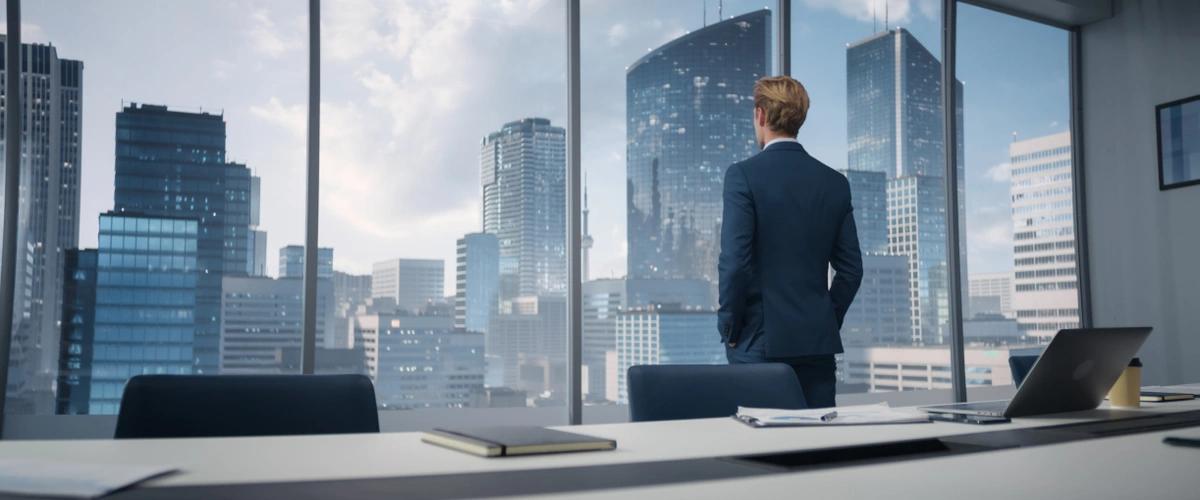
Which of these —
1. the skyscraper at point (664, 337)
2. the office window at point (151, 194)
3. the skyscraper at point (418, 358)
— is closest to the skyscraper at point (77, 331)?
the office window at point (151, 194)

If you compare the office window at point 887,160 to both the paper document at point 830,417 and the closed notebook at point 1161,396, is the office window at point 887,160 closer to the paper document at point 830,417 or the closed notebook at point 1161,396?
the closed notebook at point 1161,396

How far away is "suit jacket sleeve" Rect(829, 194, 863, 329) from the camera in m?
2.81

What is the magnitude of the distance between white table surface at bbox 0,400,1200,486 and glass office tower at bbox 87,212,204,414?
2.70 meters

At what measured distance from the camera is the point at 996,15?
236 inches

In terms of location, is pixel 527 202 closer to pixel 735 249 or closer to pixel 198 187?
pixel 198 187

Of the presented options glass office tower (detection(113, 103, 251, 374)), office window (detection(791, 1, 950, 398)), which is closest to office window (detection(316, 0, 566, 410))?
glass office tower (detection(113, 103, 251, 374))

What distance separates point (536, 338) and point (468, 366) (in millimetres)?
343

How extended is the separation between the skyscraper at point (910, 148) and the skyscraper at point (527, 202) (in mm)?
1815

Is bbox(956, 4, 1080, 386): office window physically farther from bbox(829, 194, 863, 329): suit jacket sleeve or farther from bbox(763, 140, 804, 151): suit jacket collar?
bbox(763, 140, 804, 151): suit jacket collar

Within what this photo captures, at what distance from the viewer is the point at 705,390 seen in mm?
2100

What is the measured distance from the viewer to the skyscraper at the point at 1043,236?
6012mm

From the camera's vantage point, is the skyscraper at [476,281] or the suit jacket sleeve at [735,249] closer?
the suit jacket sleeve at [735,249]

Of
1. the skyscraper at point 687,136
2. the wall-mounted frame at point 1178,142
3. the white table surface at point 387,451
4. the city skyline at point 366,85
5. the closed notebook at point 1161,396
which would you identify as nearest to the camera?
the white table surface at point 387,451

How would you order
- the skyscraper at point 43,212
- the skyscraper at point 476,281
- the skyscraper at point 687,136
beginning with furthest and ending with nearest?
the skyscraper at point 687,136, the skyscraper at point 476,281, the skyscraper at point 43,212
